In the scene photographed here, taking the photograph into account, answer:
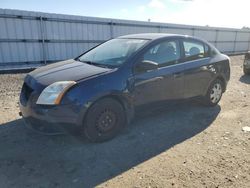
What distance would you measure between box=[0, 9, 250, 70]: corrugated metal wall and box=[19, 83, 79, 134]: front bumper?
7.25m

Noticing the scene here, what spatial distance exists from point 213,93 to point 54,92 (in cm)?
369

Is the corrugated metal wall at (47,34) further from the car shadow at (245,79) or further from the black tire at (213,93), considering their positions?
the black tire at (213,93)

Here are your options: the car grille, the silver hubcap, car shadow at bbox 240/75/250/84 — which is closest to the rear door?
the silver hubcap

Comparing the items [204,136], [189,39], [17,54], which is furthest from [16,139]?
[17,54]

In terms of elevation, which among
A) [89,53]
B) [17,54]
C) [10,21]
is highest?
[10,21]

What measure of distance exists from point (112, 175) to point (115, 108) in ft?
3.63

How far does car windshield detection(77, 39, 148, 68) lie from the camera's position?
4007 mm

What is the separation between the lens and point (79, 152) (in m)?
3.45

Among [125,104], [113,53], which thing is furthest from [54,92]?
[113,53]

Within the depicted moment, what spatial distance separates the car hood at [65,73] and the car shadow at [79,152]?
0.94 m

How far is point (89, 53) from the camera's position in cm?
478

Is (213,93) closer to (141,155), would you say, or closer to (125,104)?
(125,104)

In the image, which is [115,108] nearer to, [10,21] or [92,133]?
[92,133]

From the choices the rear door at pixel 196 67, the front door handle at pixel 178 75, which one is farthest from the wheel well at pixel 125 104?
the rear door at pixel 196 67
